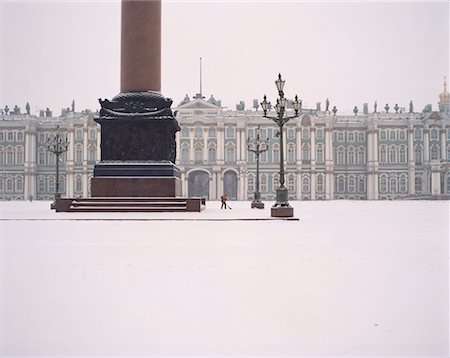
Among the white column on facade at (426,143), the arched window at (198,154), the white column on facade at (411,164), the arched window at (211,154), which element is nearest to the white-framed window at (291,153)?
the arched window at (211,154)

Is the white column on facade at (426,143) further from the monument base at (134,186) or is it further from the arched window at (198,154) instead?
the monument base at (134,186)

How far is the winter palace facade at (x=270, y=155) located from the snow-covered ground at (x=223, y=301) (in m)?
62.2

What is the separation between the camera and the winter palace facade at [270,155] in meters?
71.9

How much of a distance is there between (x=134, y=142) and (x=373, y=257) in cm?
1595

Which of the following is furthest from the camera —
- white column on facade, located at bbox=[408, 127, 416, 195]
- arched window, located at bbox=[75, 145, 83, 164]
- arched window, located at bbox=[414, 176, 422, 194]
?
arched window, located at bbox=[414, 176, 422, 194]

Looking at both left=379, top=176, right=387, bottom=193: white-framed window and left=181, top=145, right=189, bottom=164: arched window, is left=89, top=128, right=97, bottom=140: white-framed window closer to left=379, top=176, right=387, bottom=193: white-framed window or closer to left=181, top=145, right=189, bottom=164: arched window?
left=181, top=145, right=189, bottom=164: arched window

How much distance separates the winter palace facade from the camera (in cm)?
7188

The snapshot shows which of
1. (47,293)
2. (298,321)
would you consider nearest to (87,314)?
(47,293)

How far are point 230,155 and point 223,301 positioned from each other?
67219 millimetres

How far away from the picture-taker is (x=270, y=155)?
72625 millimetres

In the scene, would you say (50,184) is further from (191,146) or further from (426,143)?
(426,143)

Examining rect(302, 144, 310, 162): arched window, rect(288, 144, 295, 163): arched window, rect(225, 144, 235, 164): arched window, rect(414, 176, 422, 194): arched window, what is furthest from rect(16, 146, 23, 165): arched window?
rect(414, 176, 422, 194): arched window

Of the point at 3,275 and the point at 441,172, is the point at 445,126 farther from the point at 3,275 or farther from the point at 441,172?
the point at 3,275

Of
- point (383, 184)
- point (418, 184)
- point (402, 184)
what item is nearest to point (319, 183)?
point (383, 184)
